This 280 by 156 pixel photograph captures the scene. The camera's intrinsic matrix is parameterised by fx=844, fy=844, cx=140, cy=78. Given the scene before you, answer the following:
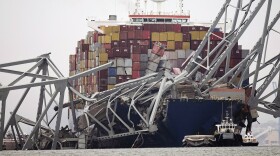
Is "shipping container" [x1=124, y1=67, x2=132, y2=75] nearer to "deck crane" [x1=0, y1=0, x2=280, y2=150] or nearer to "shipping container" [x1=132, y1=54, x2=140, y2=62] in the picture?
"shipping container" [x1=132, y1=54, x2=140, y2=62]

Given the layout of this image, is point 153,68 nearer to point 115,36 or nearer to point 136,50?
point 136,50

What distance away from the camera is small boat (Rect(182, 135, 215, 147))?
60409 millimetres

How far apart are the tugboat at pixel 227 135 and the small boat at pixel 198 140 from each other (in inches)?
20.3

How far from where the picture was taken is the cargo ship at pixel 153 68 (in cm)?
6579

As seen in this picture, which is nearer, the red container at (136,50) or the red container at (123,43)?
the red container at (136,50)

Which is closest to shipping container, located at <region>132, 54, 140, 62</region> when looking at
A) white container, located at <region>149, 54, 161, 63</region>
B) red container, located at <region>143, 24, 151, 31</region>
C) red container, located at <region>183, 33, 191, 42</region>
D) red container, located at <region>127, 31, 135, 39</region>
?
red container, located at <region>127, 31, 135, 39</region>

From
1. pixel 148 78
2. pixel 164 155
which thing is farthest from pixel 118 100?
pixel 164 155

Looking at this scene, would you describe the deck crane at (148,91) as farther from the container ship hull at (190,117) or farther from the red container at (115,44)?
the red container at (115,44)

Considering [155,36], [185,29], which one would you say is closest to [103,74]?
[155,36]

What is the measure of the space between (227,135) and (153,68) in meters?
22.4

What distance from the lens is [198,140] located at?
60.8 metres

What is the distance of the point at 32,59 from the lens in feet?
214

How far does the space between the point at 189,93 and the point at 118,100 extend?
234 inches

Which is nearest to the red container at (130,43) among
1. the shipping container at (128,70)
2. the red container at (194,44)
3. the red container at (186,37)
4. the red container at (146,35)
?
the red container at (146,35)
